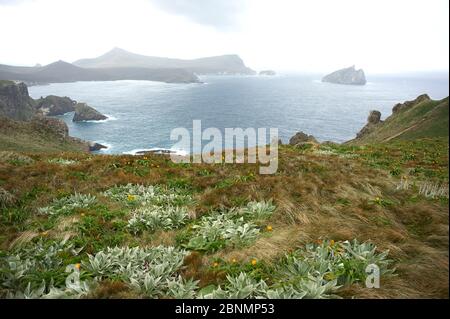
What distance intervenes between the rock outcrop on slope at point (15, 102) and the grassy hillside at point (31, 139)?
102 m

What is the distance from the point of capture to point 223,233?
746 cm

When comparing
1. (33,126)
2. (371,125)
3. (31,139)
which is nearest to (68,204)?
(31,139)

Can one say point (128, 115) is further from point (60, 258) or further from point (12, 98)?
point (60, 258)

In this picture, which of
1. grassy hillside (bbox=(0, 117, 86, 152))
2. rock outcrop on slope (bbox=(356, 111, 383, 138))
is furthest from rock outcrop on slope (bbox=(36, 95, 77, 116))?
rock outcrop on slope (bbox=(356, 111, 383, 138))

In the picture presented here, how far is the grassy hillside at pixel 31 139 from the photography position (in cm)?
5791

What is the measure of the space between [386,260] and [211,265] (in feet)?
11.3

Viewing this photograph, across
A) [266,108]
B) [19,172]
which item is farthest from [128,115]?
[19,172]

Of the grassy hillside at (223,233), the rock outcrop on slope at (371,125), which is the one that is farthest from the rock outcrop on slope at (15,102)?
the grassy hillside at (223,233)

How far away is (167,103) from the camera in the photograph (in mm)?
174250

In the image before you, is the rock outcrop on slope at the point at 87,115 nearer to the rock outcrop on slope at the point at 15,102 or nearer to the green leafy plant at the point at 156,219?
the rock outcrop on slope at the point at 15,102

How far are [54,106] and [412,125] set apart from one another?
173m

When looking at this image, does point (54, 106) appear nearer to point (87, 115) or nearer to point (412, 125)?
point (87, 115)

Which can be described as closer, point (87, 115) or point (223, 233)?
point (223, 233)
